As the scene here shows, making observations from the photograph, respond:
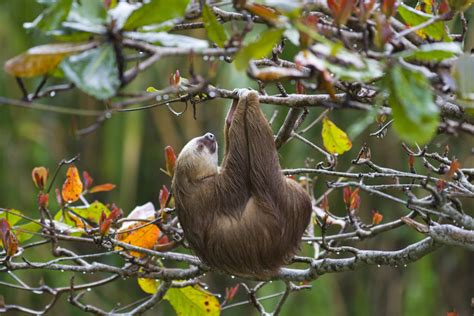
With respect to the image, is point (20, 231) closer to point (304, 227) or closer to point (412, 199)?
point (304, 227)

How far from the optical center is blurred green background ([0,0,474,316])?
6.45 metres

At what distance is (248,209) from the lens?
9.58 ft

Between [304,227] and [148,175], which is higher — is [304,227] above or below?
above

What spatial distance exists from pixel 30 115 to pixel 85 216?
4881 millimetres

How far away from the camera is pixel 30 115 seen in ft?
25.5

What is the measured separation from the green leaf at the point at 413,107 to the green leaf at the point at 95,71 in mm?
519

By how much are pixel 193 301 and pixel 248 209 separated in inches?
19.2

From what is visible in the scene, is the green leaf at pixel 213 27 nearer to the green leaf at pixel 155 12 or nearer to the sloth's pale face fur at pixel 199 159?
the green leaf at pixel 155 12

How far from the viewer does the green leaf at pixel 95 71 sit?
150cm

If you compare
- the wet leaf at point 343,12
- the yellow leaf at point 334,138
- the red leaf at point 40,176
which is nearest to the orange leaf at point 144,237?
the red leaf at point 40,176

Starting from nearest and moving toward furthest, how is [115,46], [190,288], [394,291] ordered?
[115,46], [190,288], [394,291]

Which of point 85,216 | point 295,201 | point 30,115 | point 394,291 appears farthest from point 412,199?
point 30,115

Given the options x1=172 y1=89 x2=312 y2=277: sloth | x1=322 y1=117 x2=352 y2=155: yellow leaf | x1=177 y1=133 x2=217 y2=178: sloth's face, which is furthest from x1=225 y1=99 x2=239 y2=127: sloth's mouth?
x1=322 y1=117 x2=352 y2=155: yellow leaf

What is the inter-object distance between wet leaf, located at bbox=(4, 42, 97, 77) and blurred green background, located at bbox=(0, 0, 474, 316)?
15.5 feet
